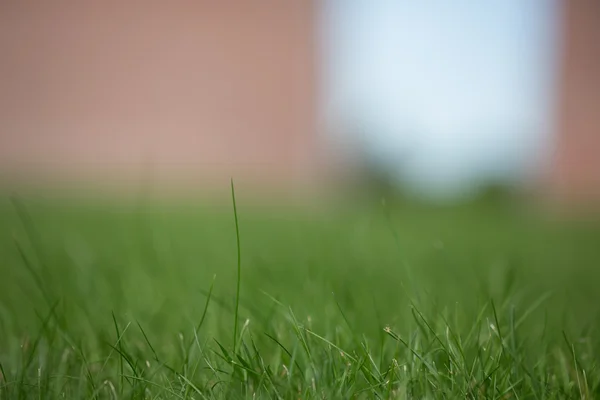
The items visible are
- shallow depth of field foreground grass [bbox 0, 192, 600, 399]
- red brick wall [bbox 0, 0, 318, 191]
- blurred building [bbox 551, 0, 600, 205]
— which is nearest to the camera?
shallow depth of field foreground grass [bbox 0, 192, 600, 399]

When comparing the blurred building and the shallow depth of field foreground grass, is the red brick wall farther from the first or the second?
the shallow depth of field foreground grass

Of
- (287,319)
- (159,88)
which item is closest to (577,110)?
(159,88)

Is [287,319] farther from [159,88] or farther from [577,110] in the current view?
[577,110]

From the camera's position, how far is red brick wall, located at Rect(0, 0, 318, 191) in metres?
5.58

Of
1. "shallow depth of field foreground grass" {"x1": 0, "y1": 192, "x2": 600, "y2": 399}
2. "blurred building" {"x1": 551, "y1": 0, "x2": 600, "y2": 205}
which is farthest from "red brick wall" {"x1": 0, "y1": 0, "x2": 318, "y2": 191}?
"shallow depth of field foreground grass" {"x1": 0, "y1": 192, "x2": 600, "y2": 399}

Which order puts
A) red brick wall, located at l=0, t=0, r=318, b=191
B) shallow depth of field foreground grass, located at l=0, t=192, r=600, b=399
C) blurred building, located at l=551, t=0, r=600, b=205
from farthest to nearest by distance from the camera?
blurred building, located at l=551, t=0, r=600, b=205
red brick wall, located at l=0, t=0, r=318, b=191
shallow depth of field foreground grass, located at l=0, t=192, r=600, b=399

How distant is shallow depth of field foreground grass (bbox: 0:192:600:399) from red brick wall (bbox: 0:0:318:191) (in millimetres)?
3606

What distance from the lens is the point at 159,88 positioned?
589 centimetres

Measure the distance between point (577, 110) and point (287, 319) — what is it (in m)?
6.51

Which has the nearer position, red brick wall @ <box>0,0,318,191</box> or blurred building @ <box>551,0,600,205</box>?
red brick wall @ <box>0,0,318,191</box>

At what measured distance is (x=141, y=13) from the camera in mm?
5754

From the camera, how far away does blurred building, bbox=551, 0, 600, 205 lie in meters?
6.14

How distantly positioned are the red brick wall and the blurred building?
2664 mm

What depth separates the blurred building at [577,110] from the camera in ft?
20.1
